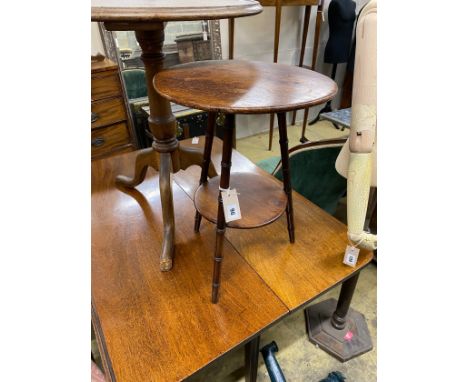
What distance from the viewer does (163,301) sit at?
0.88 m

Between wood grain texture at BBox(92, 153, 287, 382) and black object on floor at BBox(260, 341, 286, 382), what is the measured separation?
421mm

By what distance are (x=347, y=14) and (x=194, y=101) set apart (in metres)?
2.70

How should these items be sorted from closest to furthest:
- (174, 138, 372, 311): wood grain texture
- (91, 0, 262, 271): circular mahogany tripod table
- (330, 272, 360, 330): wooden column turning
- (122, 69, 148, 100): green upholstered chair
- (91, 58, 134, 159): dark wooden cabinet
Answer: (91, 0, 262, 271): circular mahogany tripod table, (174, 138, 372, 311): wood grain texture, (330, 272, 360, 330): wooden column turning, (91, 58, 134, 159): dark wooden cabinet, (122, 69, 148, 100): green upholstered chair

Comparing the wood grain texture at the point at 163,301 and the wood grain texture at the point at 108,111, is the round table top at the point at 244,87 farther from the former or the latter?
the wood grain texture at the point at 108,111

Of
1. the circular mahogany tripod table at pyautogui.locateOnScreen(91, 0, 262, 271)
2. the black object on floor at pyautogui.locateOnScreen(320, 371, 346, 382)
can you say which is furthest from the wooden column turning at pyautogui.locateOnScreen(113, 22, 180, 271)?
the black object on floor at pyautogui.locateOnScreen(320, 371, 346, 382)

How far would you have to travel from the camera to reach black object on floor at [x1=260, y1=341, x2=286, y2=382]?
1104 mm

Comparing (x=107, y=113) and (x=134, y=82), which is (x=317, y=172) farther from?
(x=134, y=82)

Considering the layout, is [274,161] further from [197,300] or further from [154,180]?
[197,300]

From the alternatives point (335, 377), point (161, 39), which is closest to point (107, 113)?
point (161, 39)

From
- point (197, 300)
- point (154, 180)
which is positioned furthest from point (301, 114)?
point (197, 300)

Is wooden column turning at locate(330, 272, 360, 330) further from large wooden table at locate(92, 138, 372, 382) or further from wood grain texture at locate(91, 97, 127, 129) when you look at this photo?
wood grain texture at locate(91, 97, 127, 129)

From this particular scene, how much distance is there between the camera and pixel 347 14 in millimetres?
2652

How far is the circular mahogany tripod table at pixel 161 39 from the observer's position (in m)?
0.68

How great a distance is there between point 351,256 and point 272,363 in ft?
1.73
